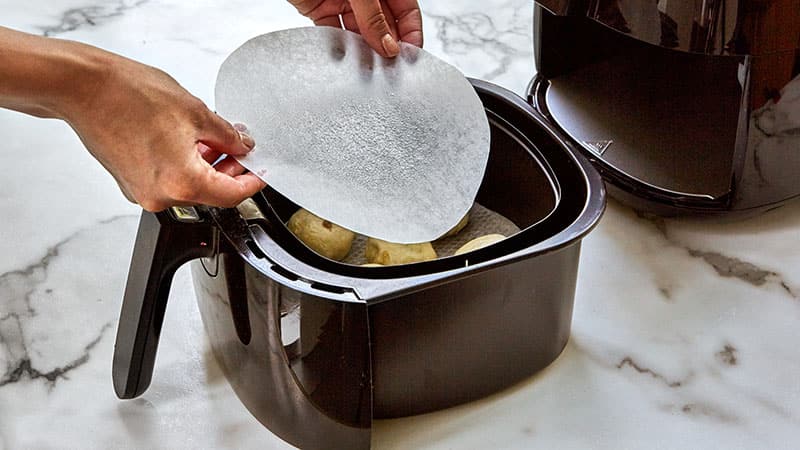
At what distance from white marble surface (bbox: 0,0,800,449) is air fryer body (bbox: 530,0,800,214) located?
0.15ft

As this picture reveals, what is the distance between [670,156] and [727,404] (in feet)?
0.73

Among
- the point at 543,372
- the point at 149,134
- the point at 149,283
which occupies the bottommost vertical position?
the point at 543,372

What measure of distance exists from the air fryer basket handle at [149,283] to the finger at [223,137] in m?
0.05

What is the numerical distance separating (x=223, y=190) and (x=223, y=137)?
0.04 m

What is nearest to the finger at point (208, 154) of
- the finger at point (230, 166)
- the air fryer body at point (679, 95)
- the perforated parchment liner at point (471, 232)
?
the finger at point (230, 166)

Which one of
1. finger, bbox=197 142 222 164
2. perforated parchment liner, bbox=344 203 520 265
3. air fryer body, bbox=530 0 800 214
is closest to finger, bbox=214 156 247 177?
finger, bbox=197 142 222 164

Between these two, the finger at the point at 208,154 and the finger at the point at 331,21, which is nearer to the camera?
the finger at the point at 208,154

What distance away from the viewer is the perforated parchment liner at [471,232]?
73 centimetres

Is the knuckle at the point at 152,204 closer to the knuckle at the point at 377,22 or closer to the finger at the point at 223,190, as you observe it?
the finger at the point at 223,190

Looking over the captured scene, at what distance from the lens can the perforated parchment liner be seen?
73cm

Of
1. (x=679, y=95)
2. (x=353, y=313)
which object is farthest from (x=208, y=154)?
(x=679, y=95)

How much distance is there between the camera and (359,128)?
66cm

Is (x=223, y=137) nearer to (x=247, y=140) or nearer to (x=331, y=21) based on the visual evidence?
(x=247, y=140)

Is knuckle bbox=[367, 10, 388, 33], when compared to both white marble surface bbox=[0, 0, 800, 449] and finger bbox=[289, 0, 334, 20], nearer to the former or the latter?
finger bbox=[289, 0, 334, 20]
